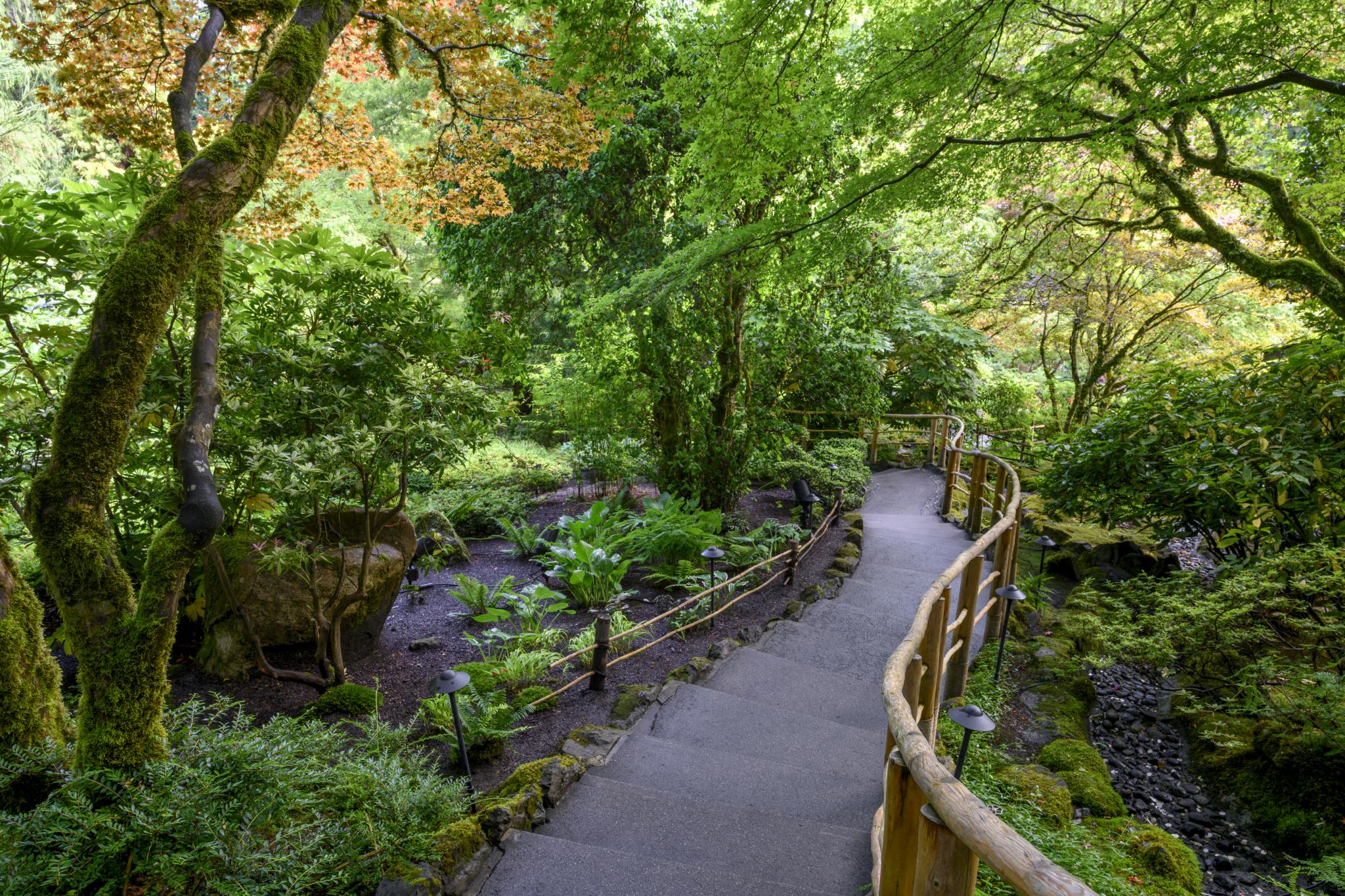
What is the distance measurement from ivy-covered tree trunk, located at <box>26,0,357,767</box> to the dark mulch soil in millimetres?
1683

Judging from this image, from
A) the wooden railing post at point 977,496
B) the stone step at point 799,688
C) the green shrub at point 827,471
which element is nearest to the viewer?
the stone step at point 799,688

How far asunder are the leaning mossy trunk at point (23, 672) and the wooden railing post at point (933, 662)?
333cm

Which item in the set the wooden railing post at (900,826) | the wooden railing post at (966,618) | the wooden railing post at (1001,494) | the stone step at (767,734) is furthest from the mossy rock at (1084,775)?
the wooden railing post at (1001,494)

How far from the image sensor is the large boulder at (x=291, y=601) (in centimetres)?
416

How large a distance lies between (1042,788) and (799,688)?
1.43 m

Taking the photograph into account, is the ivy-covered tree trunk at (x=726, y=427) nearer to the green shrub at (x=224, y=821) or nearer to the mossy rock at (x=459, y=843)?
the green shrub at (x=224, y=821)

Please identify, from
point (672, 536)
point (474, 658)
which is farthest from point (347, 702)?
point (672, 536)

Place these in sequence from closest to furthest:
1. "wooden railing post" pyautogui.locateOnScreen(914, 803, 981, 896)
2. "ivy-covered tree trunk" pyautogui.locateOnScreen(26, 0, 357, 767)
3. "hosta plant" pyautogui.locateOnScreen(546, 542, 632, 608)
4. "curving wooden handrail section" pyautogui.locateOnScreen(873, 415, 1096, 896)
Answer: "curving wooden handrail section" pyautogui.locateOnScreen(873, 415, 1096, 896)
"wooden railing post" pyautogui.locateOnScreen(914, 803, 981, 896)
"ivy-covered tree trunk" pyautogui.locateOnScreen(26, 0, 357, 767)
"hosta plant" pyautogui.locateOnScreen(546, 542, 632, 608)

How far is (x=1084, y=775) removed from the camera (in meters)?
3.41

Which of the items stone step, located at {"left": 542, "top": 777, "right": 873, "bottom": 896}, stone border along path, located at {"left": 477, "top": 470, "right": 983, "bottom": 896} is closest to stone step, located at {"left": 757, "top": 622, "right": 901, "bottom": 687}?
stone border along path, located at {"left": 477, "top": 470, "right": 983, "bottom": 896}

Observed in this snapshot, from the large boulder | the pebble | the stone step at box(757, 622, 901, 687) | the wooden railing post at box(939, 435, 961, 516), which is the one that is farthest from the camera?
the wooden railing post at box(939, 435, 961, 516)

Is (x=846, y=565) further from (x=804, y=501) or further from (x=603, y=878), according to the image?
(x=603, y=878)

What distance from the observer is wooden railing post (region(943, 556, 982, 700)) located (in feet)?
12.3

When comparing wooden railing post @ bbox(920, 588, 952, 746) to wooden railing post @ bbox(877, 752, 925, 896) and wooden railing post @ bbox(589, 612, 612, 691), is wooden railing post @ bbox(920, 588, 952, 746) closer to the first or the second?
wooden railing post @ bbox(877, 752, 925, 896)
